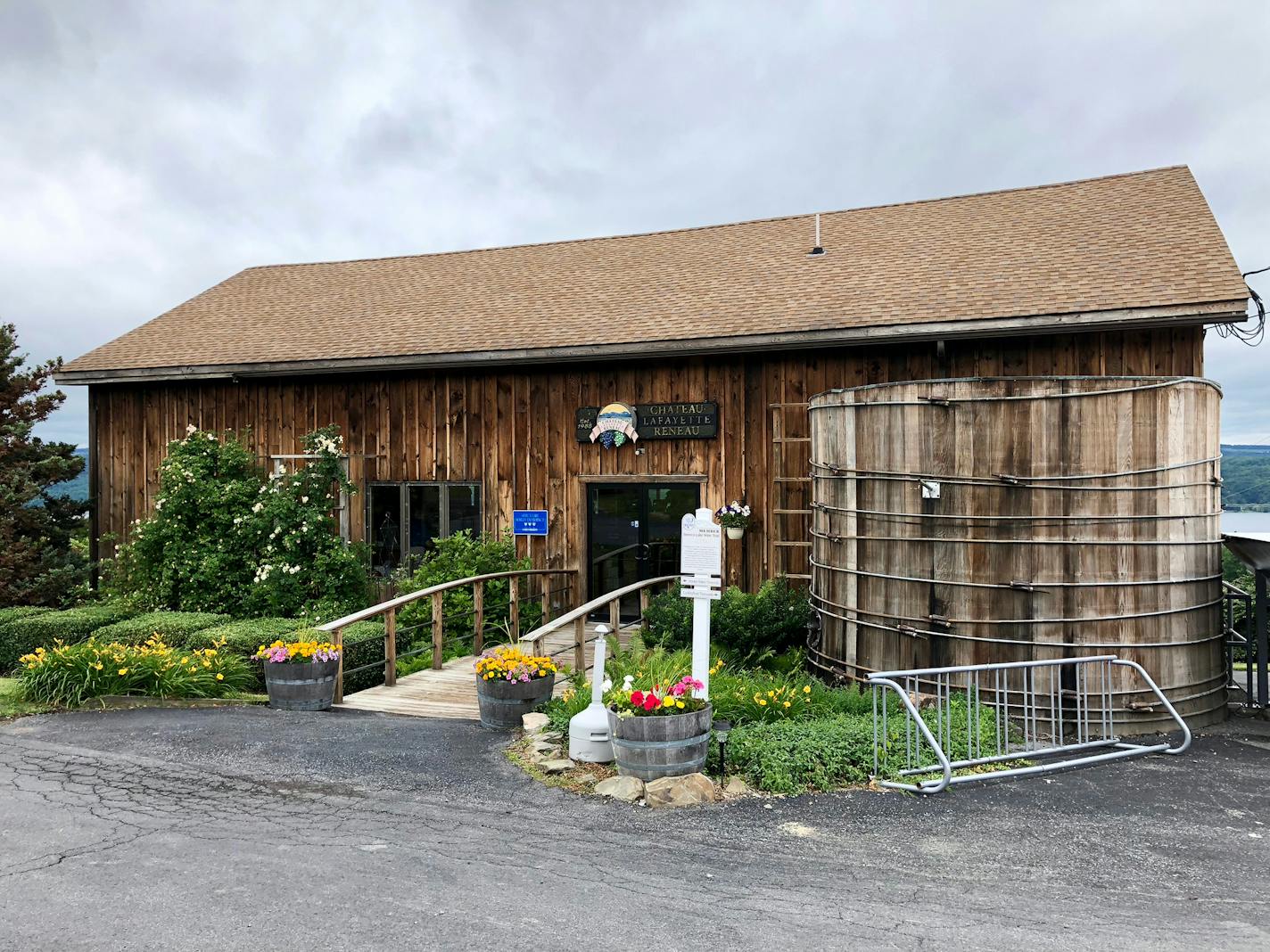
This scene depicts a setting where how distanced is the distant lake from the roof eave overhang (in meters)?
2.09

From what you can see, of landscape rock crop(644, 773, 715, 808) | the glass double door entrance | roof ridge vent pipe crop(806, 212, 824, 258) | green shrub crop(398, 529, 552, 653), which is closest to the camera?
landscape rock crop(644, 773, 715, 808)

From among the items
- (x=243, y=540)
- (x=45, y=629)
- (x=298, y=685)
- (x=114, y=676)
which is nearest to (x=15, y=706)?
(x=114, y=676)

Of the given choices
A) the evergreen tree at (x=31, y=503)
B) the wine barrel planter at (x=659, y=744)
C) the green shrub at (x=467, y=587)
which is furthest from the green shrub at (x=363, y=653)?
the evergreen tree at (x=31, y=503)

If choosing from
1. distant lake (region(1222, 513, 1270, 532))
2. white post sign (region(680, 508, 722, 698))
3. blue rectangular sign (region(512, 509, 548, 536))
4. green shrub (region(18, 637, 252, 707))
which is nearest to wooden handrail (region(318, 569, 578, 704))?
blue rectangular sign (region(512, 509, 548, 536))

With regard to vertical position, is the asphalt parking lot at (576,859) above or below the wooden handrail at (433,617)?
below

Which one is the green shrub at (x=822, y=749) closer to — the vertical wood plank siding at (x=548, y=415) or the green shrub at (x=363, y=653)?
the vertical wood plank siding at (x=548, y=415)

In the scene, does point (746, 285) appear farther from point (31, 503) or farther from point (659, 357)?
point (31, 503)

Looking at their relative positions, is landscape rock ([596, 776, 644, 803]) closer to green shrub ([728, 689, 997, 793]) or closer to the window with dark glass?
green shrub ([728, 689, 997, 793])

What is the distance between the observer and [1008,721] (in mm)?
7547

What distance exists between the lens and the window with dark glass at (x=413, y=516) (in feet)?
43.4

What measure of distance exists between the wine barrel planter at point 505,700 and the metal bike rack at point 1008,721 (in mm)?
2951

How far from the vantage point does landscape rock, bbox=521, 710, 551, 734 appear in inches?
296

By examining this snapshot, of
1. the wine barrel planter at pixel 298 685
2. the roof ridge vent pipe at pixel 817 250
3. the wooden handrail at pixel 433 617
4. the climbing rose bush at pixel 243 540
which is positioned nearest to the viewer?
the wine barrel planter at pixel 298 685

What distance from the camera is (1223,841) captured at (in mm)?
5414
